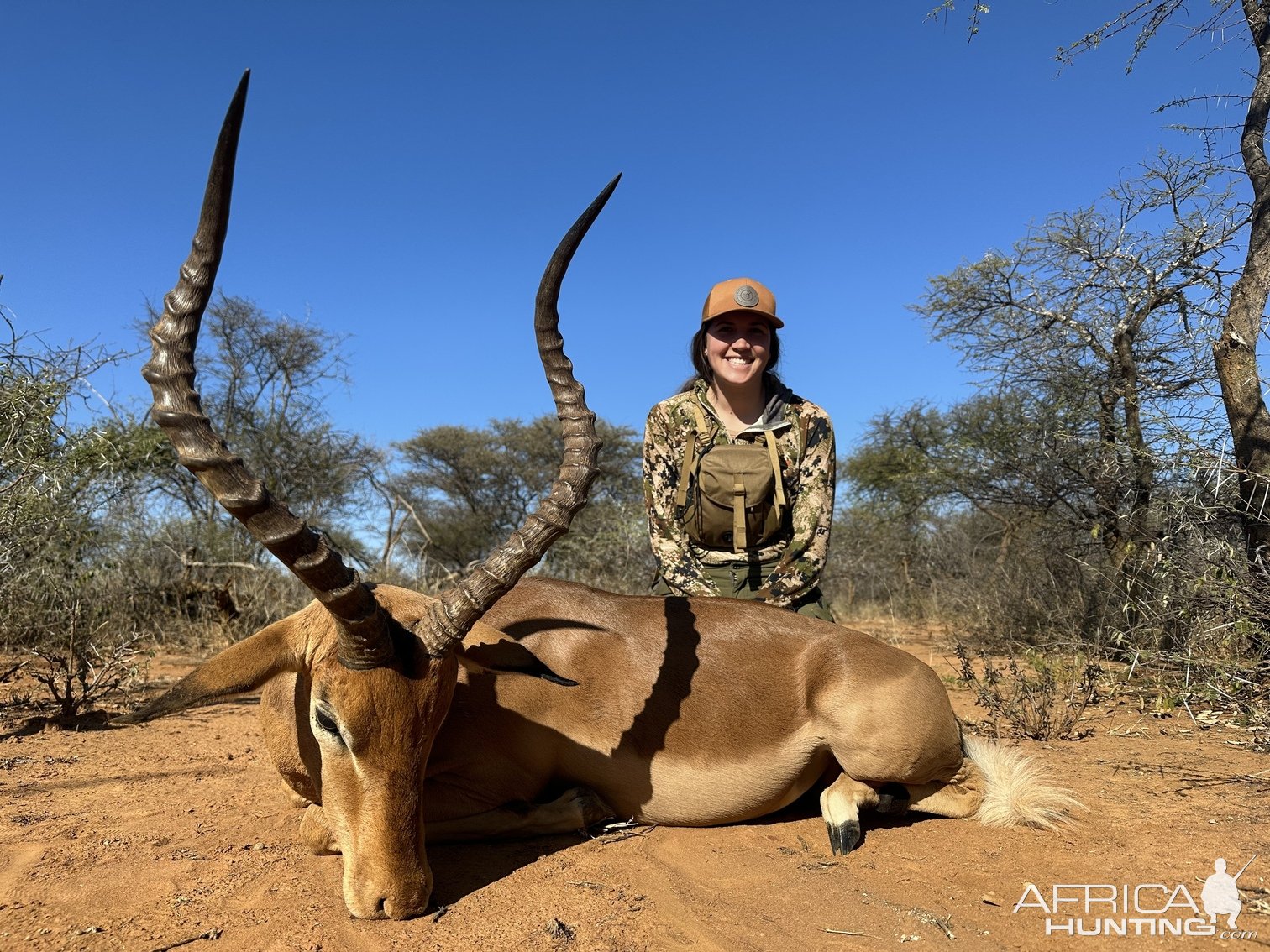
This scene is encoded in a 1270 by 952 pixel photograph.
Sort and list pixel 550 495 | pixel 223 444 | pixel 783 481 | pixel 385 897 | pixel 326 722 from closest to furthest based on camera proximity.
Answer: pixel 223 444 < pixel 385 897 < pixel 326 722 < pixel 550 495 < pixel 783 481

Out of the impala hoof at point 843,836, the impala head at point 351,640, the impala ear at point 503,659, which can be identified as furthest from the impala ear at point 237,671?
the impala hoof at point 843,836

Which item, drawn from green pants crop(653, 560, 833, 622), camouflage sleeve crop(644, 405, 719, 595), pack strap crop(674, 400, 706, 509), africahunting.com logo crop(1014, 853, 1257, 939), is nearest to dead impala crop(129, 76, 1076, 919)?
africahunting.com logo crop(1014, 853, 1257, 939)

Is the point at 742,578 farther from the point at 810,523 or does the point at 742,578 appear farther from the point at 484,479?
the point at 484,479

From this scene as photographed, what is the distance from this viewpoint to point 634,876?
3416mm

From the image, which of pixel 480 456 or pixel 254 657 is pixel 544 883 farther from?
pixel 480 456

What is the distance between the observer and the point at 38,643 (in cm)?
740

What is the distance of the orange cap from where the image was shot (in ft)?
18.3

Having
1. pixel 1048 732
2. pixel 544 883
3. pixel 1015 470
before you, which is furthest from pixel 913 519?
pixel 544 883

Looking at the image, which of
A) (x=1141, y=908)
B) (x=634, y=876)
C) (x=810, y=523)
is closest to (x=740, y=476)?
(x=810, y=523)

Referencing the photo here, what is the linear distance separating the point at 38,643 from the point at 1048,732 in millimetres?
7980

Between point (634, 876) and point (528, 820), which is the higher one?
point (528, 820)

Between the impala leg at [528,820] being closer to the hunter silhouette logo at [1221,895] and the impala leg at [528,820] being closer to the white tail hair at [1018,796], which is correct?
the white tail hair at [1018,796]

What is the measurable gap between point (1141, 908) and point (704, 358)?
3983 mm

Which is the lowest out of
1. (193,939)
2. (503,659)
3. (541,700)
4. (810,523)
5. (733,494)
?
(193,939)
